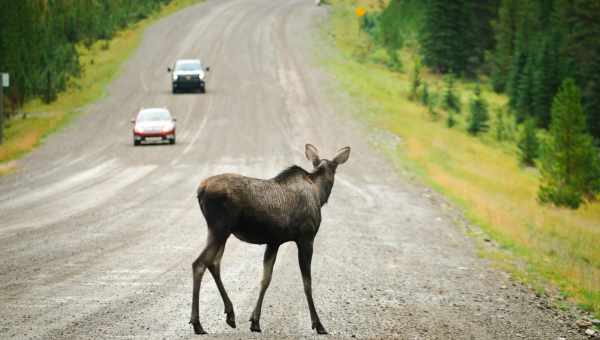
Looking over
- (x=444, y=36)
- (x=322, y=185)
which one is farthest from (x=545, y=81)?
(x=322, y=185)

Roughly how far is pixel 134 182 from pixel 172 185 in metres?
1.52

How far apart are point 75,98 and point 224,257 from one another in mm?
37123

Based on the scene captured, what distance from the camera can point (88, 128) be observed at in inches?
1531

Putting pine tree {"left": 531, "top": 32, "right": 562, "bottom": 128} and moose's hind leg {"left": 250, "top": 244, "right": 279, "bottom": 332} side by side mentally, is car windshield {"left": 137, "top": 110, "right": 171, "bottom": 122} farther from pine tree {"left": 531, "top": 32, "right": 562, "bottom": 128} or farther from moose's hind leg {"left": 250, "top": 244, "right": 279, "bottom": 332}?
pine tree {"left": 531, "top": 32, "right": 562, "bottom": 128}

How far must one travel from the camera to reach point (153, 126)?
3409 cm

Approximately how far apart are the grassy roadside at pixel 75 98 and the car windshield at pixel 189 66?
18.3 feet

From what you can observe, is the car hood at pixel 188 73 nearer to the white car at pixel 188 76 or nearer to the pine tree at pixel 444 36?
the white car at pixel 188 76

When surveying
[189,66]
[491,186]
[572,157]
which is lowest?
[491,186]

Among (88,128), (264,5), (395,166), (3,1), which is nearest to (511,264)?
(395,166)

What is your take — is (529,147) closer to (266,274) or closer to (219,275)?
(266,274)

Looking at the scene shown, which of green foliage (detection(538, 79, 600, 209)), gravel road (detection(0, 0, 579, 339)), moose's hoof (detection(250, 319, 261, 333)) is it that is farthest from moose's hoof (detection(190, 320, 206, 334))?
green foliage (detection(538, 79, 600, 209))

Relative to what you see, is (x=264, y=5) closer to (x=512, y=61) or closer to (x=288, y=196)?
(x=512, y=61)

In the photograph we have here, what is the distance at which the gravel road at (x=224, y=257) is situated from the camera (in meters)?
8.95

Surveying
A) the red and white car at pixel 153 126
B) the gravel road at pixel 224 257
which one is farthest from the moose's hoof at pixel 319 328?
the red and white car at pixel 153 126
